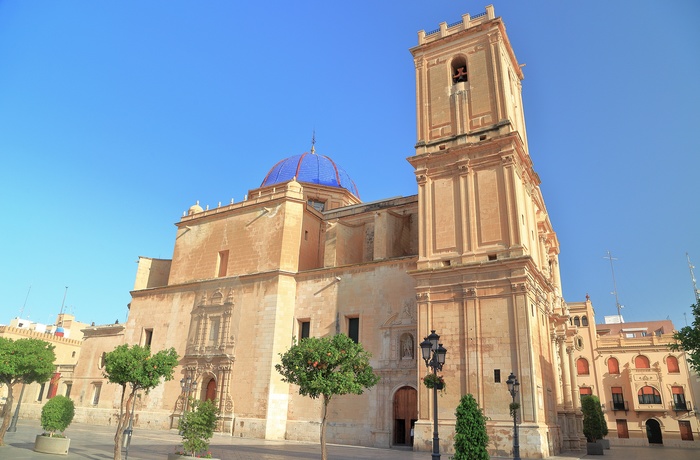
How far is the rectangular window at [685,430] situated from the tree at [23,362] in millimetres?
45085

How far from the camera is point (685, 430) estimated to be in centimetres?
3991

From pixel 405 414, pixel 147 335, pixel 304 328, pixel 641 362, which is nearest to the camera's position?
pixel 405 414

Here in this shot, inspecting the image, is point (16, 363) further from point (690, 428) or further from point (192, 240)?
point (690, 428)

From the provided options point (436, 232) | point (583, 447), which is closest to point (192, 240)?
point (436, 232)

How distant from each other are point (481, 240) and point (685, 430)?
1278 inches

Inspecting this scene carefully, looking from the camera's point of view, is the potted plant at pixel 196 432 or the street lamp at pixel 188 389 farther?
the street lamp at pixel 188 389

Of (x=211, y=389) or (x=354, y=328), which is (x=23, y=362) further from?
(x=354, y=328)

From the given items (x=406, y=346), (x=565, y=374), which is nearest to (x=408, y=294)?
(x=406, y=346)

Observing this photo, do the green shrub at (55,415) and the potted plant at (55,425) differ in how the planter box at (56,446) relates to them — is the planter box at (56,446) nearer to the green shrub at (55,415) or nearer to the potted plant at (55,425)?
the potted plant at (55,425)

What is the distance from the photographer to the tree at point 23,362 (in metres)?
17.4

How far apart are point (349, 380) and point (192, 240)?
68.4 ft

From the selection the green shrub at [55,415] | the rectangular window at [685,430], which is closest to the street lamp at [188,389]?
the green shrub at [55,415]

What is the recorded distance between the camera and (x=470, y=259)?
21.0 metres

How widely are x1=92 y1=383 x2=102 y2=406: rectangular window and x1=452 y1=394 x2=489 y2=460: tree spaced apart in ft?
93.7
